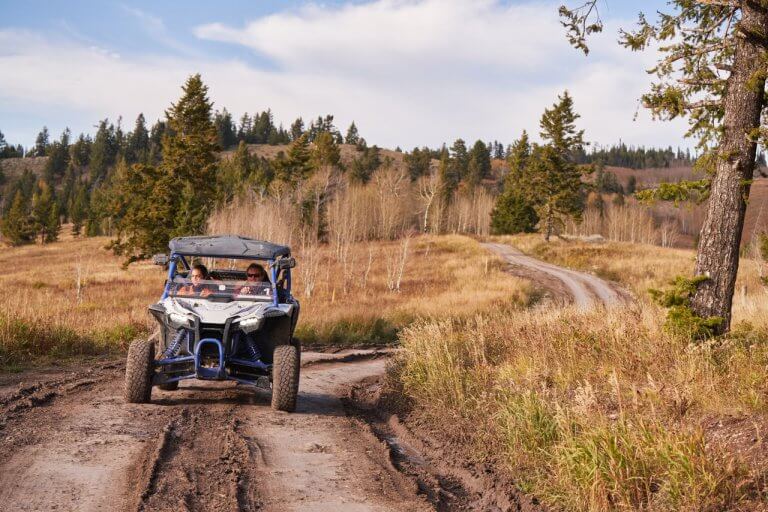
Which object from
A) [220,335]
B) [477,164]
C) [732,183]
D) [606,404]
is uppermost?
[477,164]

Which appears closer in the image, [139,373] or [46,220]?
[139,373]

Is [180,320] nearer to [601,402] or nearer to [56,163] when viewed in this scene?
[601,402]

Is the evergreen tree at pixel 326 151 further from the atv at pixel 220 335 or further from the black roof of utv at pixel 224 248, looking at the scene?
the atv at pixel 220 335

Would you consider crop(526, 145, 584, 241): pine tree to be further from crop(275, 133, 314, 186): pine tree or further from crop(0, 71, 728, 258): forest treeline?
crop(275, 133, 314, 186): pine tree

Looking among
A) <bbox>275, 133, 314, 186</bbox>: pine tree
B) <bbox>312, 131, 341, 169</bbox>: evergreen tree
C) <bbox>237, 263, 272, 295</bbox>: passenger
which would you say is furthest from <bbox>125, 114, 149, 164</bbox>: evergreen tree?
<bbox>237, 263, 272, 295</bbox>: passenger

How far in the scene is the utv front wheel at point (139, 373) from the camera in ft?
27.5

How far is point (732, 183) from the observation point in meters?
9.13

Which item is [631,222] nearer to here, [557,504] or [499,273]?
[499,273]

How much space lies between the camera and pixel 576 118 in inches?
2457

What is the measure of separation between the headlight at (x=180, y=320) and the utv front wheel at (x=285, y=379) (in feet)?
3.95

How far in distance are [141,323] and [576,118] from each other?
54423 mm

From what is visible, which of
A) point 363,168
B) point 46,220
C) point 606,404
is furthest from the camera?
point 363,168

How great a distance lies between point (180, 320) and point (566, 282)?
36.5m

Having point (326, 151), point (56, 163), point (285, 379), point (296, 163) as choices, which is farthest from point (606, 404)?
point (56, 163)
